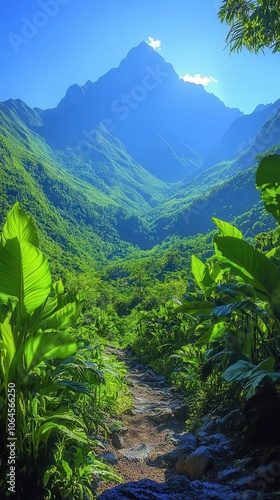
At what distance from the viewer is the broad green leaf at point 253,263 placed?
2971 millimetres

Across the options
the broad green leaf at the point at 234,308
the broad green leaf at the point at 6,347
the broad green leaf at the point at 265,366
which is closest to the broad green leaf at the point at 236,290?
the broad green leaf at the point at 234,308

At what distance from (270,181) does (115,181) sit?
13154cm

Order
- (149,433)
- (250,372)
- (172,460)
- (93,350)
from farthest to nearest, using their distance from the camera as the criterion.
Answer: (149,433), (93,350), (172,460), (250,372)

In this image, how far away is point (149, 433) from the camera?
13.6 ft

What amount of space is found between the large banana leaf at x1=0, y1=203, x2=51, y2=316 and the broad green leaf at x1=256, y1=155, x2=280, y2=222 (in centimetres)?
201

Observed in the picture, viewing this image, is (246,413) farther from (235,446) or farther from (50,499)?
(50,499)

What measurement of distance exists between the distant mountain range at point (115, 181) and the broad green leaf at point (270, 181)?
13.6ft

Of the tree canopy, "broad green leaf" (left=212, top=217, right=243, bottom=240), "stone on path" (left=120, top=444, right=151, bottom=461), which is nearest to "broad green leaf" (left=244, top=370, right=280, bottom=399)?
"stone on path" (left=120, top=444, right=151, bottom=461)

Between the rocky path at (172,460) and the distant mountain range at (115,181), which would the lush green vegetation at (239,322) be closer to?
the rocky path at (172,460)

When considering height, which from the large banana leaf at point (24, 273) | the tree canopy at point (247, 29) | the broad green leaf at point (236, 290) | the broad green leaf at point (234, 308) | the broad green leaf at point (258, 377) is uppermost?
the tree canopy at point (247, 29)

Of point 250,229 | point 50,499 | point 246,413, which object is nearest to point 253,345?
point 246,413

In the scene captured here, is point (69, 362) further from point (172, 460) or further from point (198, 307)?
point (198, 307)

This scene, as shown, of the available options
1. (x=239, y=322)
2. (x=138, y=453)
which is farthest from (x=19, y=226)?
(x=239, y=322)

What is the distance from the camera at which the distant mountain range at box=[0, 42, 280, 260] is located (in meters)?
70.1
